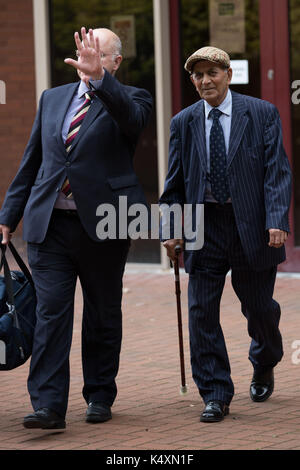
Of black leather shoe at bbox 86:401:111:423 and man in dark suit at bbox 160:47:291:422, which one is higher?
man in dark suit at bbox 160:47:291:422

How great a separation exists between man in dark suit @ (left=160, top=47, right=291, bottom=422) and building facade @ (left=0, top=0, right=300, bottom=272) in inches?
175

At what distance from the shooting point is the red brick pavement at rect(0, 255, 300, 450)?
520 centimetres

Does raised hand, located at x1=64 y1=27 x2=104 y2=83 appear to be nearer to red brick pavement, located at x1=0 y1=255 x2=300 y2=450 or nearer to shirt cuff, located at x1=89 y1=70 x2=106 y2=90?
shirt cuff, located at x1=89 y1=70 x2=106 y2=90

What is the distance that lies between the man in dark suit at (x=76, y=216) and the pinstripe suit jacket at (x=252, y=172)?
297 mm

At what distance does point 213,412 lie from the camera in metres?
5.56

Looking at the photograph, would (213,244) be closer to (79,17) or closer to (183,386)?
(183,386)

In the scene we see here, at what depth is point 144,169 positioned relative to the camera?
35.4 ft

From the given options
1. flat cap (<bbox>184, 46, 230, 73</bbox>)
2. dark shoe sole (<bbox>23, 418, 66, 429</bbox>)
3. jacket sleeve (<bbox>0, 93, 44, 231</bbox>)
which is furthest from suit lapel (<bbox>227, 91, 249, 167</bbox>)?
dark shoe sole (<bbox>23, 418, 66, 429</bbox>)

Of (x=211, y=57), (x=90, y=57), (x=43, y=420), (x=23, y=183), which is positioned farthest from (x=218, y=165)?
(x=43, y=420)

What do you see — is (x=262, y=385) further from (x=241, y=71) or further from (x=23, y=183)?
(x=241, y=71)

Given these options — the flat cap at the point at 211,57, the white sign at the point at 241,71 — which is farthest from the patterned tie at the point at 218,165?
the white sign at the point at 241,71

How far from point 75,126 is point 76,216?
0.46m

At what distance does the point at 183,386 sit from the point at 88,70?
5.96 feet

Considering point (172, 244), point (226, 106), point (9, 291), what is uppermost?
point (226, 106)
